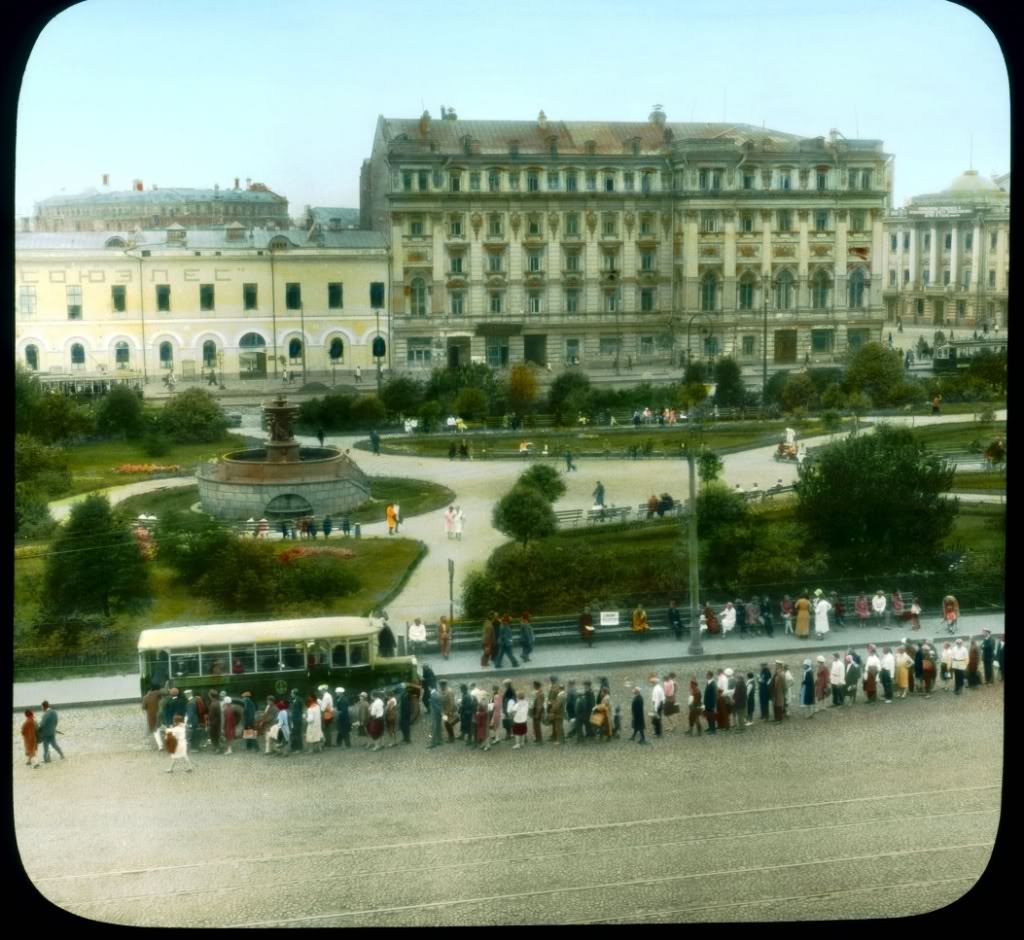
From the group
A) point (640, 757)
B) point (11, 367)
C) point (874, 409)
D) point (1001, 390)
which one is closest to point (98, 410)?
point (11, 367)

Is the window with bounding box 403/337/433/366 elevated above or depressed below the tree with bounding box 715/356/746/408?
above

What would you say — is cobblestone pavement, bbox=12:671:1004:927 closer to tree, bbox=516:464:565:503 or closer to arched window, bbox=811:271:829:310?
tree, bbox=516:464:565:503

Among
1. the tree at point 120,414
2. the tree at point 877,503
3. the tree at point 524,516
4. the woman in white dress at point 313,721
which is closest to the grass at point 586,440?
the tree at point 524,516

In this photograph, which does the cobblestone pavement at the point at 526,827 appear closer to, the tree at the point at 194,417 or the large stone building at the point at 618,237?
the tree at the point at 194,417

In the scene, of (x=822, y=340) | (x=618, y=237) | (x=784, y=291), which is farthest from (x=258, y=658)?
(x=822, y=340)

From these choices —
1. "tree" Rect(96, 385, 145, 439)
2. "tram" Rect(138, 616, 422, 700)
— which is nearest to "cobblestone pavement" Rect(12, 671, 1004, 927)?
"tram" Rect(138, 616, 422, 700)
